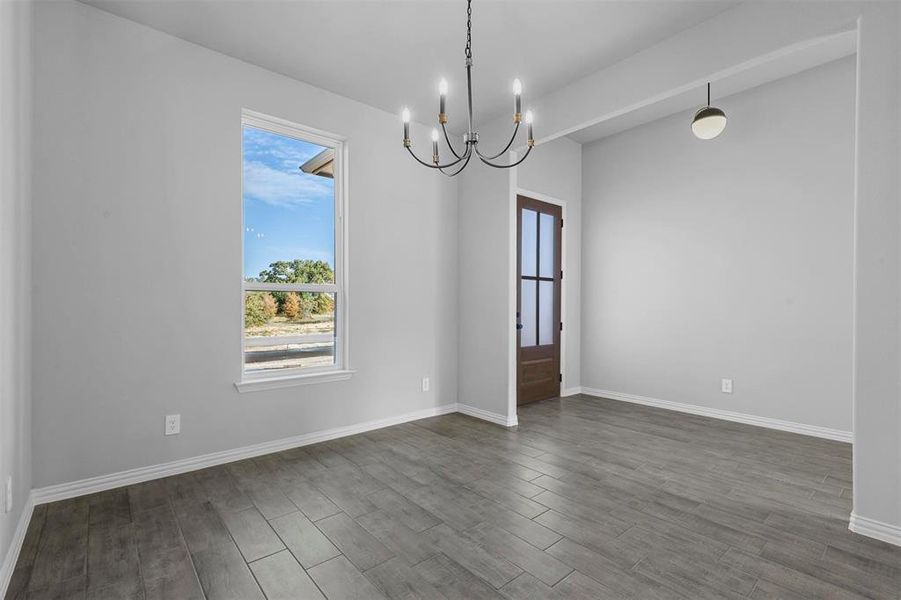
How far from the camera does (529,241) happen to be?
4965mm

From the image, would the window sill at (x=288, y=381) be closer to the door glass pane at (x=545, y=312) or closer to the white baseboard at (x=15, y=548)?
the white baseboard at (x=15, y=548)

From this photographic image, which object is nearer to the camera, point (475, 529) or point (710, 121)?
point (475, 529)

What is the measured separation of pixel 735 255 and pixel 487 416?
9.29 ft

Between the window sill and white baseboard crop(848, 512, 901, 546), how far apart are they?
3331mm

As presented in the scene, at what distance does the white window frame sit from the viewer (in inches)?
130

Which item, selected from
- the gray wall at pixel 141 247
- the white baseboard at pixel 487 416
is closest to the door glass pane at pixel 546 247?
the white baseboard at pixel 487 416

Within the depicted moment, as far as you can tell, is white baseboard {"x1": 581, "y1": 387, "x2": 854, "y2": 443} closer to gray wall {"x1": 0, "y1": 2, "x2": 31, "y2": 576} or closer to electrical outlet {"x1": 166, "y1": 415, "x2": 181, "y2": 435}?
electrical outlet {"x1": 166, "y1": 415, "x2": 181, "y2": 435}

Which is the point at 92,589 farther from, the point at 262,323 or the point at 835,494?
the point at 835,494

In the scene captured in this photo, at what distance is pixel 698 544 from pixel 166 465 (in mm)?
3133

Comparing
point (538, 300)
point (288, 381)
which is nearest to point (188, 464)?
point (288, 381)

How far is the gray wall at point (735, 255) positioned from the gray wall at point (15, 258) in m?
5.05

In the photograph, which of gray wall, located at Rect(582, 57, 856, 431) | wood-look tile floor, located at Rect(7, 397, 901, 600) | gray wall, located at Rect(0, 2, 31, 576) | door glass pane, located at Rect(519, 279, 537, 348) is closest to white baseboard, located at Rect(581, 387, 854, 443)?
gray wall, located at Rect(582, 57, 856, 431)

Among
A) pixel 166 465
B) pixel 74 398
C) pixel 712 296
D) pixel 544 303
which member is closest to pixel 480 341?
pixel 544 303

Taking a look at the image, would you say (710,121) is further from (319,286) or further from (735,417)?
(319,286)
